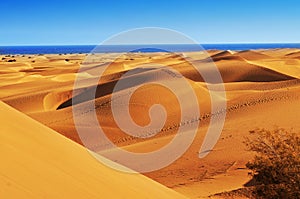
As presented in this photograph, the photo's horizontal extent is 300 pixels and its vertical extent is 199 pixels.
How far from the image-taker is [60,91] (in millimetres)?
30625

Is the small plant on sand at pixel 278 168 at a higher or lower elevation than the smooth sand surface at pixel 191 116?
higher

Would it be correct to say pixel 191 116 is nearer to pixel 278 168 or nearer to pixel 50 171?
pixel 278 168

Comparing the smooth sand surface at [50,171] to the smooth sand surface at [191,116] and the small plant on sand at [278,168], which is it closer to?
the small plant on sand at [278,168]

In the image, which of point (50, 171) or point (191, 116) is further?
point (191, 116)

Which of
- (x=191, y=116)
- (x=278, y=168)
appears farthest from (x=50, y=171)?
(x=191, y=116)

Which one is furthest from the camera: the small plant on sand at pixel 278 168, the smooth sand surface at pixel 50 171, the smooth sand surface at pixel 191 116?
the smooth sand surface at pixel 191 116

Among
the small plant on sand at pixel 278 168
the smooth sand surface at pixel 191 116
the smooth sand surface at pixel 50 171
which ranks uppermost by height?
the smooth sand surface at pixel 50 171

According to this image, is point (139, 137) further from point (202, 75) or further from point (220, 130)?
point (202, 75)

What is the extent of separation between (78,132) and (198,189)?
9.30 m

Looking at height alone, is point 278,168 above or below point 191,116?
above

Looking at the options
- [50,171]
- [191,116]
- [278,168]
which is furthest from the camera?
[191,116]

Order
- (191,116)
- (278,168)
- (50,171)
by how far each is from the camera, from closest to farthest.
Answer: (50,171) → (278,168) → (191,116)

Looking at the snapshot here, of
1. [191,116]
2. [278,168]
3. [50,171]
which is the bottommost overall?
[191,116]

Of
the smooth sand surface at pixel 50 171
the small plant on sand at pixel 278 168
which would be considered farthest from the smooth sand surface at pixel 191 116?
the smooth sand surface at pixel 50 171
